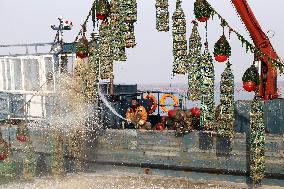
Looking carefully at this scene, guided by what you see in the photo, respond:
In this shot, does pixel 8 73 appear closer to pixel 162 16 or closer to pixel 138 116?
pixel 138 116

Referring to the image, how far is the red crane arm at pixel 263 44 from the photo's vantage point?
548 inches

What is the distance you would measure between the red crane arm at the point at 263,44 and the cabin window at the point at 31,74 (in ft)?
31.8

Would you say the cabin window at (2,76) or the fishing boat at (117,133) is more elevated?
the cabin window at (2,76)

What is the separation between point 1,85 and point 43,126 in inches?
148

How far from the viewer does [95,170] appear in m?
16.8

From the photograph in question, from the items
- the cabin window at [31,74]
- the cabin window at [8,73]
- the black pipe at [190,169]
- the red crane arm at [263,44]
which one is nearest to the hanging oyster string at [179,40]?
the red crane arm at [263,44]

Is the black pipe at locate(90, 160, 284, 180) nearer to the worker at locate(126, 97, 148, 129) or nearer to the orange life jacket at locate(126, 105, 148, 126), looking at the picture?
the worker at locate(126, 97, 148, 129)

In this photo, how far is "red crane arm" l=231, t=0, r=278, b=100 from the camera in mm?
13930

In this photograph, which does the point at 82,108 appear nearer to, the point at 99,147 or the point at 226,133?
the point at 99,147

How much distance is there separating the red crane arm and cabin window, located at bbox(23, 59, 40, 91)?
968 centimetres

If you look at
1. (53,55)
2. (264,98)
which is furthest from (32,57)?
(264,98)

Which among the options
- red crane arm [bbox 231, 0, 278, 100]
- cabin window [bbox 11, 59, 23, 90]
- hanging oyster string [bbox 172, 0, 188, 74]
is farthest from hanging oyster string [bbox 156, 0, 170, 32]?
cabin window [bbox 11, 59, 23, 90]

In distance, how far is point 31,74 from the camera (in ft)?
62.2

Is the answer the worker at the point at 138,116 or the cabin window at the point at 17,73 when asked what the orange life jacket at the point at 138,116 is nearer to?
the worker at the point at 138,116
